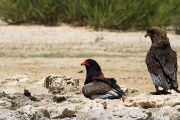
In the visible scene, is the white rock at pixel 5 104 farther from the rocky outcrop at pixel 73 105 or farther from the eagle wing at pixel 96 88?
the eagle wing at pixel 96 88

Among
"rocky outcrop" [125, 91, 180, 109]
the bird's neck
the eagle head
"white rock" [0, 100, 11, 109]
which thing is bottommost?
"rocky outcrop" [125, 91, 180, 109]

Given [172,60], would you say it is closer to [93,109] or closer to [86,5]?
[93,109]

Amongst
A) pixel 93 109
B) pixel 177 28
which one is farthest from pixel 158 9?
pixel 93 109

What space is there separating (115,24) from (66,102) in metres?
17.6

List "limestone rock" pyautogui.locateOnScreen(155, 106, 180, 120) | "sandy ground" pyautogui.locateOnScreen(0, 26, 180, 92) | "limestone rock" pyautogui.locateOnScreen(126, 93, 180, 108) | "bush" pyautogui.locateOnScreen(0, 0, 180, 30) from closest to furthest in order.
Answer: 1. "limestone rock" pyautogui.locateOnScreen(155, 106, 180, 120)
2. "limestone rock" pyautogui.locateOnScreen(126, 93, 180, 108)
3. "sandy ground" pyautogui.locateOnScreen(0, 26, 180, 92)
4. "bush" pyautogui.locateOnScreen(0, 0, 180, 30)

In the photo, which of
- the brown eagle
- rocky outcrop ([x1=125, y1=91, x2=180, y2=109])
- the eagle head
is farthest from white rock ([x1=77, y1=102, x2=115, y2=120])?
the eagle head

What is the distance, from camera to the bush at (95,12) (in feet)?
95.2

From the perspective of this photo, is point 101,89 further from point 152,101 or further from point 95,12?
point 95,12

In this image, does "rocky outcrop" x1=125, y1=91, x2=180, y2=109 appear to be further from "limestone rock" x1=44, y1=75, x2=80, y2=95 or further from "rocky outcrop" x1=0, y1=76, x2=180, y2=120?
"limestone rock" x1=44, y1=75, x2=80, y2=95

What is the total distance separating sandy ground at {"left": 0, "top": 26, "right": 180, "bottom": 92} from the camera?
58.7ft

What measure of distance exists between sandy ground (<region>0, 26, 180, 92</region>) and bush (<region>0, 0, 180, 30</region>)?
67 centimetres

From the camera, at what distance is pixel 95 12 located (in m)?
28.8

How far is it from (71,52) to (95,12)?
6.45 m

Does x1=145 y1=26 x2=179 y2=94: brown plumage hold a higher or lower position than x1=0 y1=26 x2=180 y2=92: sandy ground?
higher
